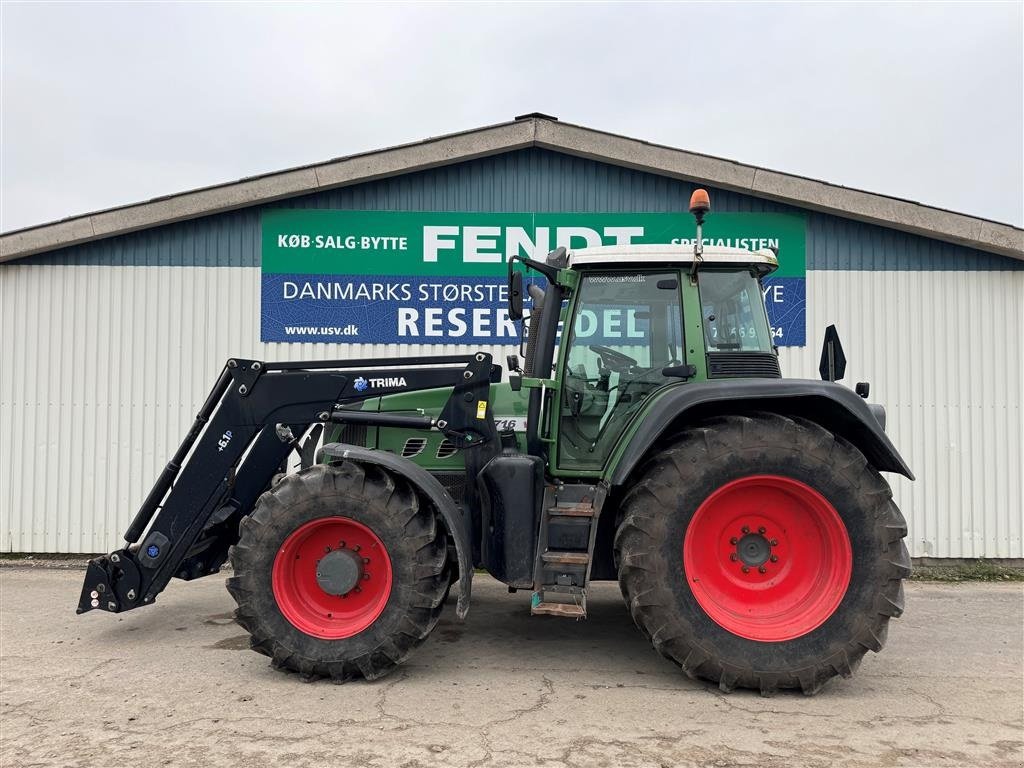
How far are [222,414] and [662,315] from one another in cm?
289

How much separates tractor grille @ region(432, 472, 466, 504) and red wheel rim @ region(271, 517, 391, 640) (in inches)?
26.0

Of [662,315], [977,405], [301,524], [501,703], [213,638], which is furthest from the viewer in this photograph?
[977,405]

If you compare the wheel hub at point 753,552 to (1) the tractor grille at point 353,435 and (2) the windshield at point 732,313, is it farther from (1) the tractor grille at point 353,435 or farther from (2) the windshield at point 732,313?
(1) the tractor grille at point 353,435

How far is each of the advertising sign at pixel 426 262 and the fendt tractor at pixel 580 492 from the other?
2.70 meters

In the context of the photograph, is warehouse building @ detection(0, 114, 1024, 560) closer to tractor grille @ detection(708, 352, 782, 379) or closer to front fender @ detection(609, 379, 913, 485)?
tractor grille @ detection(708, 352, 782, 379)

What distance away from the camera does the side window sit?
431cm

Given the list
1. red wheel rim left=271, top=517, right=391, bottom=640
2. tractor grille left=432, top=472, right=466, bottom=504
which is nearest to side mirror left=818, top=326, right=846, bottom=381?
tractor grille left=432, top=472, right=466, bottom=504

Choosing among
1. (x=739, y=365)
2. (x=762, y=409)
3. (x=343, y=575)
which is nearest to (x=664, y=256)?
(x=739, y=365)

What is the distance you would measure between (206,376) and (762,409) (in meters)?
5.76

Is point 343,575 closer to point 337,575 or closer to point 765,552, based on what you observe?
point 337,575

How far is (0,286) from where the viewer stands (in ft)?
24.3

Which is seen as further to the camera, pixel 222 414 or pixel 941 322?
pixel 941 322

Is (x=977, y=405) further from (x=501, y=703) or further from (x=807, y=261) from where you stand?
(x=501, y=703)

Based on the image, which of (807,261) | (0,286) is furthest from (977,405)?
(0,286)
